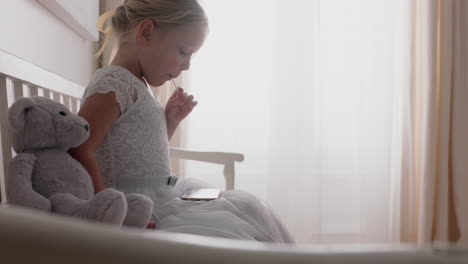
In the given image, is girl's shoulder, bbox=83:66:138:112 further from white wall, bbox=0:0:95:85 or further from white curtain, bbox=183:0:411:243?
white curtain, bbox=183:0:411:243

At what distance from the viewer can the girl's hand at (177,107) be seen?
1266 mm

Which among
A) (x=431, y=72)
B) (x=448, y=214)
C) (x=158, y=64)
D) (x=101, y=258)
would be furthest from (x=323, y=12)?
(x=101, y=258)

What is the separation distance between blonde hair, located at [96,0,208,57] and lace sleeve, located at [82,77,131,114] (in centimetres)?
21

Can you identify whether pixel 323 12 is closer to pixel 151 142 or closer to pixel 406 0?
pixel 406 0

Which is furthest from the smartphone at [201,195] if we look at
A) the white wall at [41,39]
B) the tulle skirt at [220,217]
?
the white wall at [41,39]

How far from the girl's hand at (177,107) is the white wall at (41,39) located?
34 cm

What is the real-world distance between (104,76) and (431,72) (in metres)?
1.95

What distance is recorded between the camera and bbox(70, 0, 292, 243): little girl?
0.87 meters

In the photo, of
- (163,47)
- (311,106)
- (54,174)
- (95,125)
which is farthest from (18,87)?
(311,106)

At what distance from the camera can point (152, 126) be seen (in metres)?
1.12

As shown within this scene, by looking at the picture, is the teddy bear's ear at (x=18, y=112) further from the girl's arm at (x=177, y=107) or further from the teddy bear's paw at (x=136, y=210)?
the girl's arm at (x=177, y=107)

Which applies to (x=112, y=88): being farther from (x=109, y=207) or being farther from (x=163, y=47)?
(x=109, y=207)

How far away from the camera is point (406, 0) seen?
2.50 m

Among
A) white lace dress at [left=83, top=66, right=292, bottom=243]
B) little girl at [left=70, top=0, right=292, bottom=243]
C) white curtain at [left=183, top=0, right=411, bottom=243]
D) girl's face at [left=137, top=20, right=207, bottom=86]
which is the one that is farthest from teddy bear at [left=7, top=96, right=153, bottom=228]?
white curtain at [left=183, top=0, right=411, bottom=243]
